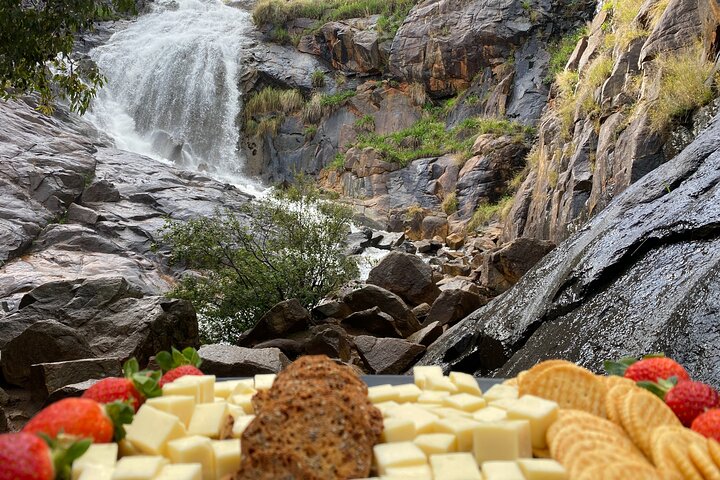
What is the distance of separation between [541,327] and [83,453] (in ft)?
13.7

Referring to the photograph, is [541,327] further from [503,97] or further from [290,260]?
[503,97]

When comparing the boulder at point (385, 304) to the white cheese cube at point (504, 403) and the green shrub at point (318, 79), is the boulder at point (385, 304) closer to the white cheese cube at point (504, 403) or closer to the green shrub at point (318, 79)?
the white cheese cube at point (504, 403)

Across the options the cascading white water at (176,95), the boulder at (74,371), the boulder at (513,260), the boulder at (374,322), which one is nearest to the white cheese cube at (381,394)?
the boulder at (74,371)

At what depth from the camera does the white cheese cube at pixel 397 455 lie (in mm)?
1425

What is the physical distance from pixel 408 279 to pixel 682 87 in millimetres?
5280

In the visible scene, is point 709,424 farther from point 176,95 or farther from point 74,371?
point 176,95

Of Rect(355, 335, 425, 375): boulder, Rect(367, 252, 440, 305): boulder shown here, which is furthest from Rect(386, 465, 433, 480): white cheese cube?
Rect(367, 252, 440, 305): boulder

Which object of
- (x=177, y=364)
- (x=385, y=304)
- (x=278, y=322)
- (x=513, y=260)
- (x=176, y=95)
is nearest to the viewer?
(x=177, y=364)

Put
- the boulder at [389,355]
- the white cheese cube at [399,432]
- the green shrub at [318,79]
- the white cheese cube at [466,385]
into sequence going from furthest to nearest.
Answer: the green shrub at [318,79]
the boulder at [389,355]
the white cheese cube at [466,385]
the white cheese cube at [399,432]

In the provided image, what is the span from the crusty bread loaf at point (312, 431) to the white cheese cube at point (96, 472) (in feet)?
0.90

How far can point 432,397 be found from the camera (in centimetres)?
189

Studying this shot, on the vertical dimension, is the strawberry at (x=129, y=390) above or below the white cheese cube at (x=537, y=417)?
below

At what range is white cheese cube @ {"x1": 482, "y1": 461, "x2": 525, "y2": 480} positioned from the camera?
1332mm

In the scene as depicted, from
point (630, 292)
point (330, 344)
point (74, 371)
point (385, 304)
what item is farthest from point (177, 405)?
point (385, 304)
